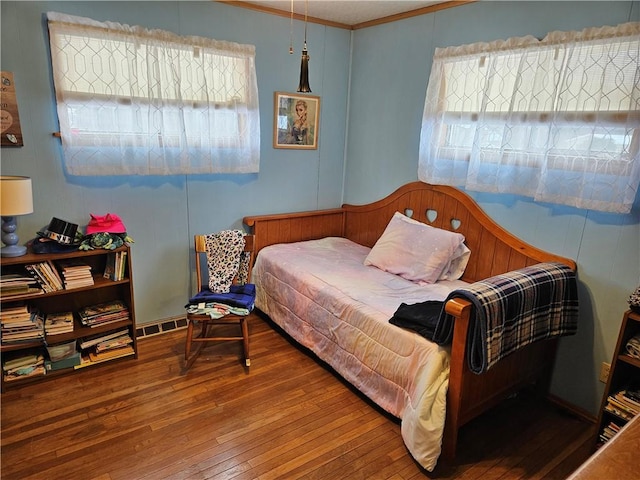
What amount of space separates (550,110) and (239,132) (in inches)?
81.2

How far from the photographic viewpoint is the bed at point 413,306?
Answer: 74.9 inches

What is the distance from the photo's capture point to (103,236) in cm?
248

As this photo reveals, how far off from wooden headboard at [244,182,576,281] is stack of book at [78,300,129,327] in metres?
1.13

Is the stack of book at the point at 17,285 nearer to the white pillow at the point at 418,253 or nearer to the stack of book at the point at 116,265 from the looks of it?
the stack of book at the point at 116,265

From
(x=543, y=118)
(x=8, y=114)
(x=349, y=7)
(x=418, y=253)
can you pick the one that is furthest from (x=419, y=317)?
(x=8, y=114)

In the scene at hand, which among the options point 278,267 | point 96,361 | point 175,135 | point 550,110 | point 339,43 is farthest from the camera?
point 339,43

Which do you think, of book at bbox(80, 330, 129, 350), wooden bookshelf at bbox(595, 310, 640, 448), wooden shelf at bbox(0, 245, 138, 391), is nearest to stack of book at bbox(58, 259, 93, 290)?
wooden shelf at bbox(0, 245, 138, 391)

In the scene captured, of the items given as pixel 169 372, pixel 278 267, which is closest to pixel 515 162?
pixel 278 267

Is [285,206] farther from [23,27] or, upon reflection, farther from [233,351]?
[23,27]

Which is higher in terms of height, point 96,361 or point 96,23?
point 96,23

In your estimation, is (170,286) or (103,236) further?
(170,286)

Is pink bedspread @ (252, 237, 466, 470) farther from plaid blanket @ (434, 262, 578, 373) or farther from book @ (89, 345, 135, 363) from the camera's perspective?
book @ (89, 345, 135, 363)

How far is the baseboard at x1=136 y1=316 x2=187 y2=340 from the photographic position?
3000 millimetres

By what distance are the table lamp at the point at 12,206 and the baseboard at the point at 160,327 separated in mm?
986
